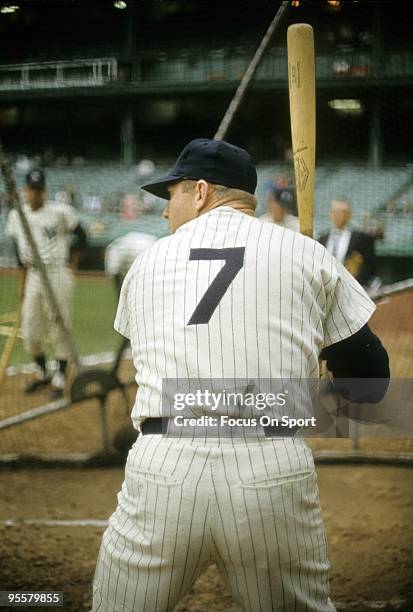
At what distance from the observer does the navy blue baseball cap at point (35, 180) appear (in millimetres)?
2707

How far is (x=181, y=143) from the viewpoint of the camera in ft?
8.64

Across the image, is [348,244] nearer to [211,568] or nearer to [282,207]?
[282,207]

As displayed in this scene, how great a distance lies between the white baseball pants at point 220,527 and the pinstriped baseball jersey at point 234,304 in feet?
0.41

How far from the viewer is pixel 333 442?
325 centimetres

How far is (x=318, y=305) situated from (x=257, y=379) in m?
0.19

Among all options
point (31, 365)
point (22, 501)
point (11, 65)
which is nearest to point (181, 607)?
point (22, 501)

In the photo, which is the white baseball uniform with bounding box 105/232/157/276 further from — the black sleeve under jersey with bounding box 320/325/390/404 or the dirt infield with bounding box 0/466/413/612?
the black sleeve under jersey with bounding box 320/325/390/404

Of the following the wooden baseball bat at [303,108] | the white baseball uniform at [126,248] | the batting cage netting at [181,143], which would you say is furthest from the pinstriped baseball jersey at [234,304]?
the white baseball uniform at [126,248]

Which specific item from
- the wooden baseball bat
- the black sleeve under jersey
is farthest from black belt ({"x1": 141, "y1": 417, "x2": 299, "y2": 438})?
the wooden baseball bat

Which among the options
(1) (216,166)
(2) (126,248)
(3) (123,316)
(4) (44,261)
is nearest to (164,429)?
(3) (123,316)

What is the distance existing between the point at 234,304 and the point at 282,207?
1406mm

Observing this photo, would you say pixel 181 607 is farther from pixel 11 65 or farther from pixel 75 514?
pixel 11 65

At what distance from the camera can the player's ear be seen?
1.37 meters

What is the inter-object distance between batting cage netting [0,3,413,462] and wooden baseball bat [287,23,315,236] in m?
0.69
